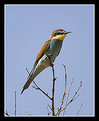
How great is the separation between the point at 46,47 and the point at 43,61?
0.26 meters

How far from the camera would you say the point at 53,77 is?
2.13m

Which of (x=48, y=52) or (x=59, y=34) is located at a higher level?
(x=59, y=34)

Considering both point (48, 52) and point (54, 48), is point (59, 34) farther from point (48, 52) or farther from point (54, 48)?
point (48, 52)

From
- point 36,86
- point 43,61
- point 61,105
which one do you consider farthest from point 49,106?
point 43,61

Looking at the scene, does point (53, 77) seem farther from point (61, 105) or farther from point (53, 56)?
point (53, 56)

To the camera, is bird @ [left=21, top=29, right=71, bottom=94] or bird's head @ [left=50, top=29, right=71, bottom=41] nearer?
bird @ [left=21, top=29, right=71, bottom=94]

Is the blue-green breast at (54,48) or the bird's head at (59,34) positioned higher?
the bird's head at (59,34)

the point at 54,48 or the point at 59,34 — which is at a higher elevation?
the point at 59,34

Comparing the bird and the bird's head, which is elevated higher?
the bird's head

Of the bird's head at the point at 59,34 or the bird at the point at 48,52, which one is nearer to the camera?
the bird at the point at 48,52

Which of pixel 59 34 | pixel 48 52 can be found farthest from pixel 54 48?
pixel 59 34

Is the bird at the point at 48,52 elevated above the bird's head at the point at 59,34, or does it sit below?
below
